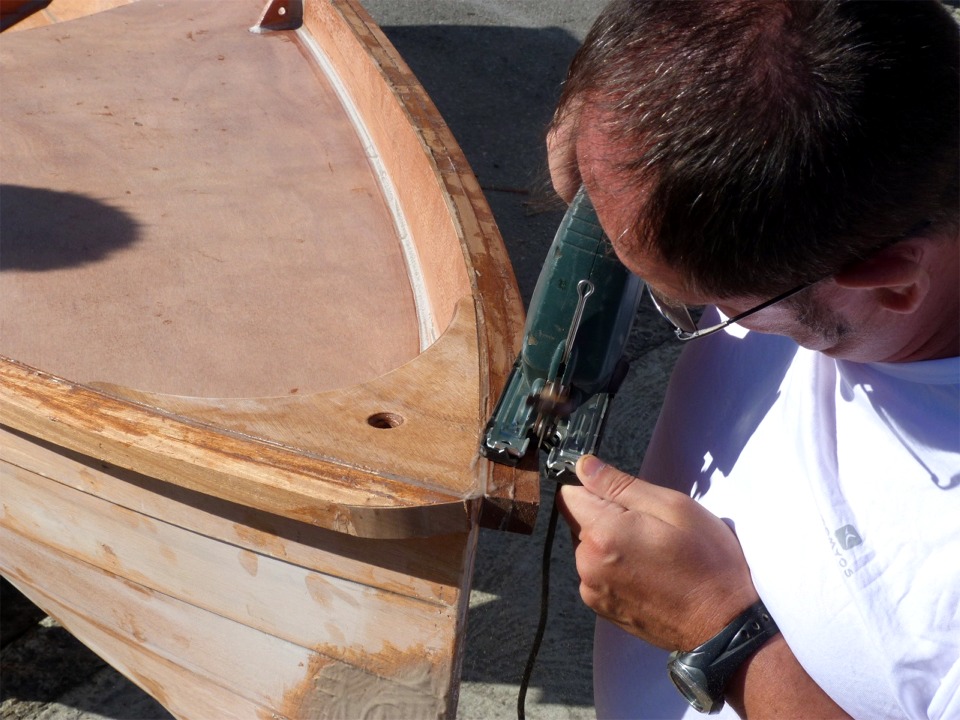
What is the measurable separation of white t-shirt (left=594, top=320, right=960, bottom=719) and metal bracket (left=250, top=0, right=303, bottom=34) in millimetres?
2264

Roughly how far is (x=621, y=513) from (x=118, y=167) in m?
1.64

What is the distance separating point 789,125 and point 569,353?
1.63 feet

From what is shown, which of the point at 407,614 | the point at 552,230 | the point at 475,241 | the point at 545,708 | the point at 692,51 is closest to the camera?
the point at 692,51

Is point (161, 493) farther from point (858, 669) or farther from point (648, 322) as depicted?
point (648, 322)

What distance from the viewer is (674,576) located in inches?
41.6

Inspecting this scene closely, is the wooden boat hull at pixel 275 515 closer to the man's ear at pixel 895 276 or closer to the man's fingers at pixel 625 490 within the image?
the man's fingers at pixel 625 490

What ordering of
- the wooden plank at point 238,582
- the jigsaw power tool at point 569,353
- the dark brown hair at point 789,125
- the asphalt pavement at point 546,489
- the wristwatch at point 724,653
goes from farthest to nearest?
the asphalt pavement at point 546,489 → the wooden plank at point 238,582 → the jigsaw power tool at point 569,353 → the wristwatch at point 724,653 → the dark brown hair at point 789,125

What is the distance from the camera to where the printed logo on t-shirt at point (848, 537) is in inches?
37.2

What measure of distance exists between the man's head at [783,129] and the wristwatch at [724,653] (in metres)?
0.43

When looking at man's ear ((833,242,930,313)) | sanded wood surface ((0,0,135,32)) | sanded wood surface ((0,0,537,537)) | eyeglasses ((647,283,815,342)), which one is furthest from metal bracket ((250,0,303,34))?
man's ear ((833,242,930,313))

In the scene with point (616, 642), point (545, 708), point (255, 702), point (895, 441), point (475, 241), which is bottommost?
point (545, 708)

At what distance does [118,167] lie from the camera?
214cm

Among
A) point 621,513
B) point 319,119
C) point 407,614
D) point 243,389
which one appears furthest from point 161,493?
point 319,119

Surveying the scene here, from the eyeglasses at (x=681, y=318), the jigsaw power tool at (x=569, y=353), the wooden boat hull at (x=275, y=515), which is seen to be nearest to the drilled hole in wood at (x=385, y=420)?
the wooden boat hull at (x=275, y=515)
